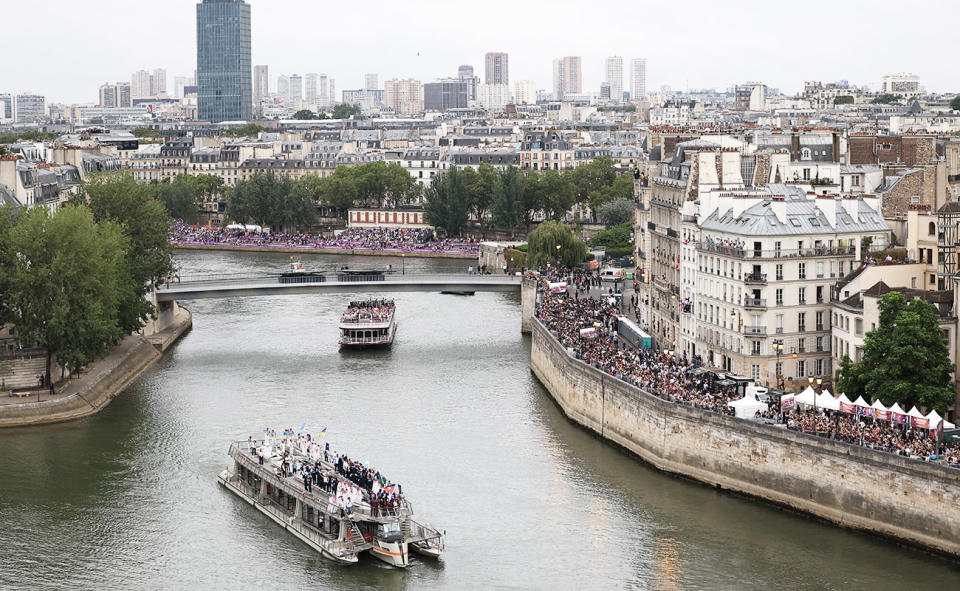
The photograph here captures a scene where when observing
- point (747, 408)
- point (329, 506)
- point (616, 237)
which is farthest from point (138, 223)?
point (747, 408)

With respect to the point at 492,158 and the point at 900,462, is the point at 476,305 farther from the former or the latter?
the point at 492,158

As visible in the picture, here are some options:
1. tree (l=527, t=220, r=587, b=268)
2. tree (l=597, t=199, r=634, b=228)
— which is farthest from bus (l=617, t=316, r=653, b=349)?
tree (l=597, t=199, r=634, b=228)

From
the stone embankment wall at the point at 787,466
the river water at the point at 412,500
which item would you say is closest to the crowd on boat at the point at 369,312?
the river water at the point at 412,500

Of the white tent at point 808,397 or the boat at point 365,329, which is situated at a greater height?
the white tent at point 808,397

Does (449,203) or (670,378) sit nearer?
(670,378)

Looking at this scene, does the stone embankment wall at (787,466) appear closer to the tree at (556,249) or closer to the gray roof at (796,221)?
the gray roof at (796,221)

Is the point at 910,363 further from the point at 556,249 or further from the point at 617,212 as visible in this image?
the point at 617,212

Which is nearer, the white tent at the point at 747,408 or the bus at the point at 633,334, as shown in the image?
the white tent at the point at 747,408
